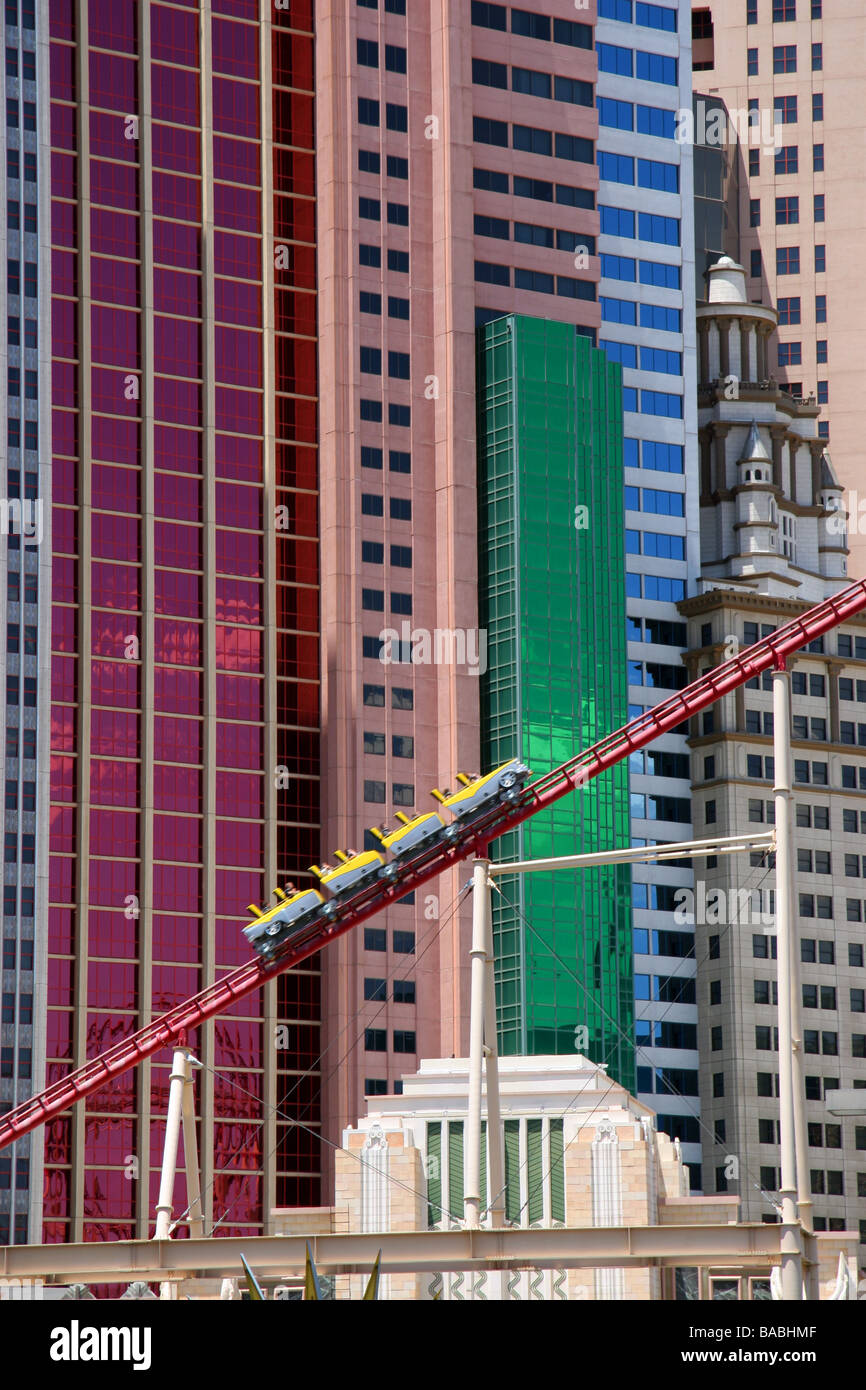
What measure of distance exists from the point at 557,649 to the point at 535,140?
39.8 metres

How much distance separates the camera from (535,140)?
17125cm

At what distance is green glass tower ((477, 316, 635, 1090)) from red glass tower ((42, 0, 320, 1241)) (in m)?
13.3

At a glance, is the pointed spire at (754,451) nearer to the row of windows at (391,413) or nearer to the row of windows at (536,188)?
the row of windows at (536,188)

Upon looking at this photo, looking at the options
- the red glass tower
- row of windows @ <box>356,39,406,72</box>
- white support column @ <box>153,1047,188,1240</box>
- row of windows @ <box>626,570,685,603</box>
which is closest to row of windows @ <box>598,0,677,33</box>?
row of windows @ <box>356,39,406,72</box>

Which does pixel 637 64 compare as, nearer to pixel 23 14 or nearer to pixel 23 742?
pixel 23 14

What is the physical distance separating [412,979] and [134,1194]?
23262mm

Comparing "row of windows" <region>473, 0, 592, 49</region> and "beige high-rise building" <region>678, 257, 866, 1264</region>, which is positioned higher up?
"row of windows" <region>473, 0, 592, 49</region>

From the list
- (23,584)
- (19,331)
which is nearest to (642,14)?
(19,331)

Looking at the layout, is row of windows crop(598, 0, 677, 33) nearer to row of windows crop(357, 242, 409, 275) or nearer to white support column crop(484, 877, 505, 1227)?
row of windows crop(357, 242, 409, 275)

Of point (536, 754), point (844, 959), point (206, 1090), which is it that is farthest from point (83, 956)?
point (844, 959)

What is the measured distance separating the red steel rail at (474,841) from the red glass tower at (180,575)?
1941 inches

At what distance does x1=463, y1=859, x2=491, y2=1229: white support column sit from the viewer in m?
73.1
